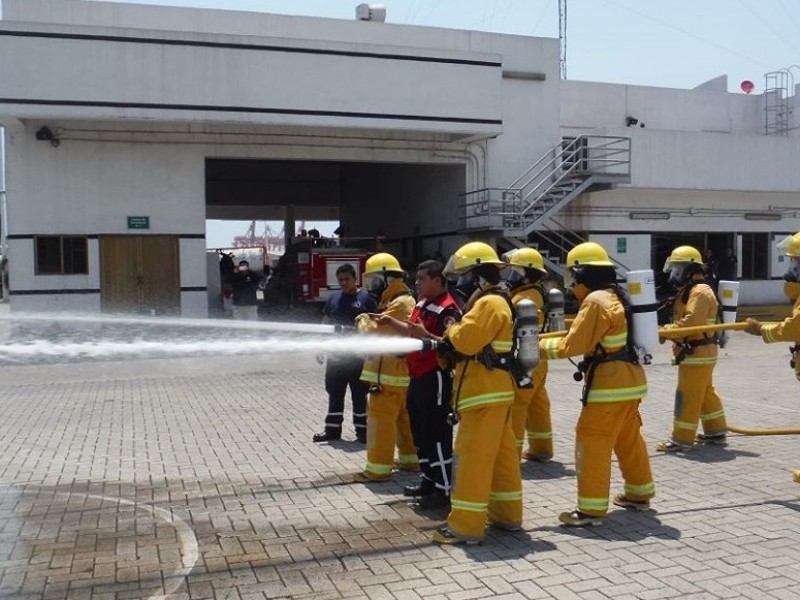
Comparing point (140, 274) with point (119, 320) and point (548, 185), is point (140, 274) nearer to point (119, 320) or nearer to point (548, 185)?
point (119, 320)

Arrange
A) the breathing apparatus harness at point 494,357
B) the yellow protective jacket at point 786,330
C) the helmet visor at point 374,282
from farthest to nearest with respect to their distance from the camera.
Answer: the helmet visor at point 374,282
the yellow protective jacket at point 786,330
the breathing apparatus harness at point 494,357

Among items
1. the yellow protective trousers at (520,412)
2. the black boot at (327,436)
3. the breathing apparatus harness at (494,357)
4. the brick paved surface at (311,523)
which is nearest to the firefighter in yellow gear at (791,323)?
the brick paved surface at (311,523)

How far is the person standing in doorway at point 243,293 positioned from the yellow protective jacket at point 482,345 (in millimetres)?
14440

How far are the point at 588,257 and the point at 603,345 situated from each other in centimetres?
64

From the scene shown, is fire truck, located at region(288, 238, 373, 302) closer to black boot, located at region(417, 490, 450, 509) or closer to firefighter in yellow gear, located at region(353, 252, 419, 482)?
firefighter in yellow gear, located at region(353, 252, 419, 482)

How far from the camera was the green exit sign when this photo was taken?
55.6ft

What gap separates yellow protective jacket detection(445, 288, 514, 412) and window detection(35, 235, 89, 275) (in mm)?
13698

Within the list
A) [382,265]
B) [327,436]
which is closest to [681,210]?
[327,436]

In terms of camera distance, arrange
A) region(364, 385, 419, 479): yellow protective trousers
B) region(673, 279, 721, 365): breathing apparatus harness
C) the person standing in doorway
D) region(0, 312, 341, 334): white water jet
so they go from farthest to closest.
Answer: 1. the person standing in doorway
2. region(0, 312, 341, 334): white water jet
3. region(673, 279, 721, 365): breathing apparatus harness
4. region(364, 385, 419, 479): yellow protective trousers

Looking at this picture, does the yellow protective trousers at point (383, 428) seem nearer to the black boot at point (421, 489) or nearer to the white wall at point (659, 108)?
the black boot at point (421, 489)

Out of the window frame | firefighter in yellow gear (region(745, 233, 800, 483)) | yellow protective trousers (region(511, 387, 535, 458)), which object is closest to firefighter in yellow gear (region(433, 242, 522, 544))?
yellow protective trousers (region(511, 387, 535, 458))

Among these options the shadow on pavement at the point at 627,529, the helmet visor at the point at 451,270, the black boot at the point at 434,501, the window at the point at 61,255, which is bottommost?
the shadow on pavement at the point at 627,529

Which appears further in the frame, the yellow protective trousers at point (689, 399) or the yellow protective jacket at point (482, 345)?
the yellow protective trousers at point (689, 399)

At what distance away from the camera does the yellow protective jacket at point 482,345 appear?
484 centimetres
